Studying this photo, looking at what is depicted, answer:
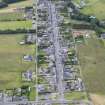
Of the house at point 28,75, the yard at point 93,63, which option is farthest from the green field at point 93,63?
the house at point 28,75

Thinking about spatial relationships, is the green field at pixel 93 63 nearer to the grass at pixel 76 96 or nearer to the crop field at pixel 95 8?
the grass at pixel 76 96

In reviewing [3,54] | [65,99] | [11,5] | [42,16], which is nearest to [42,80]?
[65,99]

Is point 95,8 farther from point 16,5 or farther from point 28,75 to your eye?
point 28,75

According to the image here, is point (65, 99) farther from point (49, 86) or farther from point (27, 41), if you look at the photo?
point (27, 41)

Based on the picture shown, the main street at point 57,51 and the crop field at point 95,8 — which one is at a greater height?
the crop field at point 95,8

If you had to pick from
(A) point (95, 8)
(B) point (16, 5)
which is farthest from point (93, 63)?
(B) point (16, 5)

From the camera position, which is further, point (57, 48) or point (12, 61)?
point (57, 48)

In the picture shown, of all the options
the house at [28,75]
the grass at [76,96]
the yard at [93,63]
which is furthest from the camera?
the house at [28,75]
